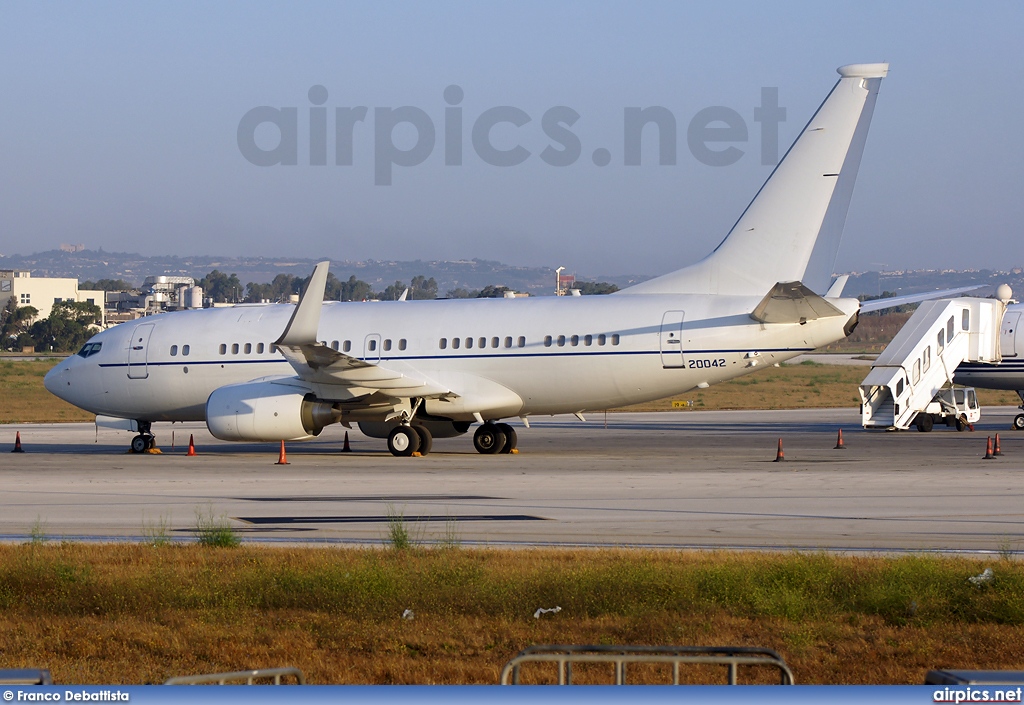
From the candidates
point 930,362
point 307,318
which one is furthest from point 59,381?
point 930,362

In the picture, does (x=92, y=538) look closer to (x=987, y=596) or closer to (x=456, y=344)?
(x=987, y=596)

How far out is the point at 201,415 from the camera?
3028 centimetres

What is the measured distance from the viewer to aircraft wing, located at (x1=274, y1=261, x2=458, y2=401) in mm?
24750

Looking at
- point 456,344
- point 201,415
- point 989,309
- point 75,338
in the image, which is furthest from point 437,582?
point 75,338

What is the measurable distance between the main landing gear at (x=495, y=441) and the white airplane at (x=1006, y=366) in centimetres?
1745

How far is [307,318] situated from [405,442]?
410 centimetres

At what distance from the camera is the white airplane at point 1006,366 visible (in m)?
38.8

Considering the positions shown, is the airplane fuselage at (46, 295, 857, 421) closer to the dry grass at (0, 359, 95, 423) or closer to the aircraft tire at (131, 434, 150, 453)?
the aircraft tire at (131, 434, 150, 453)

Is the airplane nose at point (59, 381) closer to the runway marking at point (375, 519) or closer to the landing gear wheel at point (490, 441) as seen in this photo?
the landing gear wheel at point (490, 441)

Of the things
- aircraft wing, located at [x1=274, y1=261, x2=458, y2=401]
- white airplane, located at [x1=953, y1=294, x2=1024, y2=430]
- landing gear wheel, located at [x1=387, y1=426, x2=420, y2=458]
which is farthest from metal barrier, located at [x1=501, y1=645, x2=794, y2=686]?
white airplane, located at [x1=953, y1=294, x2=1024, y2=430]

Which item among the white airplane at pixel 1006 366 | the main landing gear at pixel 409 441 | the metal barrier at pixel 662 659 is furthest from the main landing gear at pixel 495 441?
the metal barrier at pixel 662 659

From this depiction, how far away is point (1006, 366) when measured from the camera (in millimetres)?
39031

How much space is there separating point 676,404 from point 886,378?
2428 centimetres

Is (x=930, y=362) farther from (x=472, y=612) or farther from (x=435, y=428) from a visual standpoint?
(x=472, y=612)
